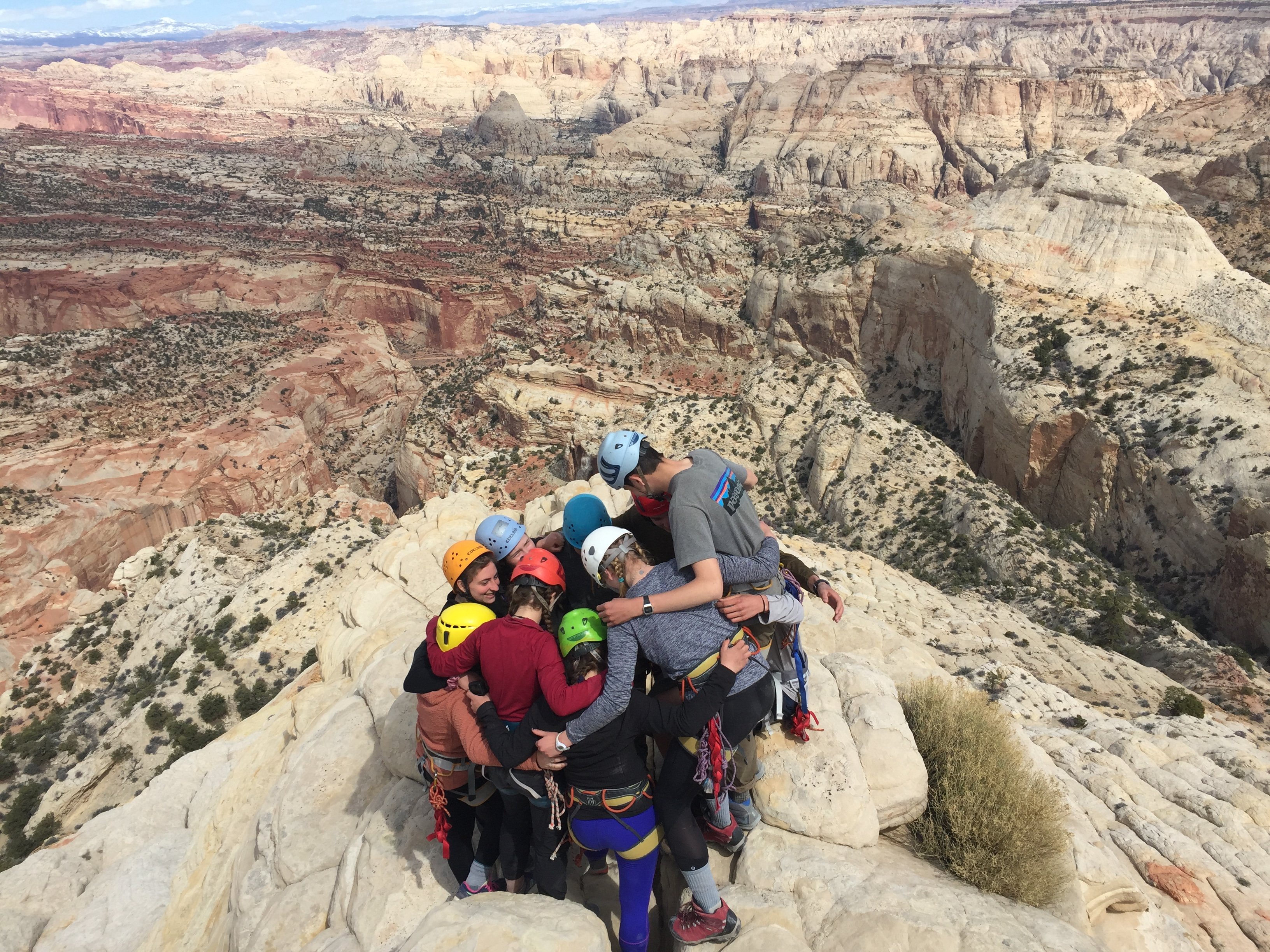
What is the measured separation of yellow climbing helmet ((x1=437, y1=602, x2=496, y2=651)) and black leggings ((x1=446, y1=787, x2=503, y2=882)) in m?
1.59

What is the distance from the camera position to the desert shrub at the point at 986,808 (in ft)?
18.6

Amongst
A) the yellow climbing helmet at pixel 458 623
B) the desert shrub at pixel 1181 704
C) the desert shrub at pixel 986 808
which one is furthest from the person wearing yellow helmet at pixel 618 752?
the desert shrub at pixel 1181 704

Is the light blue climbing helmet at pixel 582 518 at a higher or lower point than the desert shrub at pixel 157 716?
higher

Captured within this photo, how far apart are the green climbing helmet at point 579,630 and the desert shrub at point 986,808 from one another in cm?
408

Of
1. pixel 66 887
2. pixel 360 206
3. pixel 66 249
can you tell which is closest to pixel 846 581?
pixel 66 887

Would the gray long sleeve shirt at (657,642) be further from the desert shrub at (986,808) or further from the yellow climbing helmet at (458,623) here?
the desert shrub at (986,808)

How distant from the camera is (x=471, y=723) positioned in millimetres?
5242

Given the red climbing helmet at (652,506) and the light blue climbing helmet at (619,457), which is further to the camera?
the red climbing helmet at (652,506)

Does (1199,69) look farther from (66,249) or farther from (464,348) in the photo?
(66,249)

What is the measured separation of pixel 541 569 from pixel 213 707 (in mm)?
18452

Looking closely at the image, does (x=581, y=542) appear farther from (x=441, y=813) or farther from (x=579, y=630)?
(x=441, y=813)

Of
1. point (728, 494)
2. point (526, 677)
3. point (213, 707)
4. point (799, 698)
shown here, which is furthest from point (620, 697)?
point (213, 707)

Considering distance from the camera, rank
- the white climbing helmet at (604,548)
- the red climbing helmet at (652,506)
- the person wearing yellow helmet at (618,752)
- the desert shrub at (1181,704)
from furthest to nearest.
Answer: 1. the desert shrub at (1181,704)
2. the red climbing helmet at (652,506)
3. the white climbing helmet at (604,548)
4. the person wearing yellow helmet at (618,752)

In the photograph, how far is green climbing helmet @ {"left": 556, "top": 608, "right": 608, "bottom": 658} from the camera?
495 centimetres
